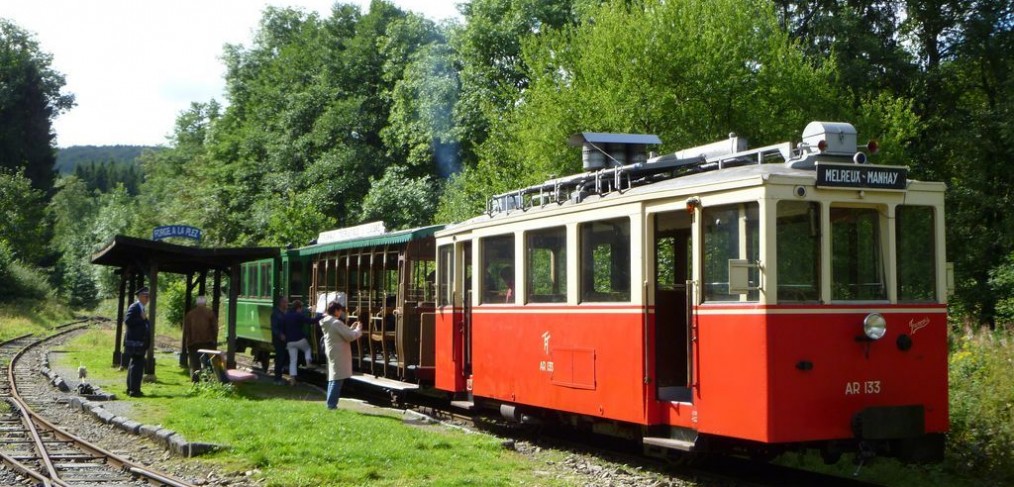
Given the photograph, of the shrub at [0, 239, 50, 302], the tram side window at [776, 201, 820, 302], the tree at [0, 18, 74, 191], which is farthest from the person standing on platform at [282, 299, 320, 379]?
the tree at [0, 18, 74, 191]

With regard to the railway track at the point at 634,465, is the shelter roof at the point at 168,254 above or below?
above

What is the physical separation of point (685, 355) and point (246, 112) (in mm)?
54790

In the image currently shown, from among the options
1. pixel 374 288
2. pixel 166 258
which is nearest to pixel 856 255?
pixel 374 288

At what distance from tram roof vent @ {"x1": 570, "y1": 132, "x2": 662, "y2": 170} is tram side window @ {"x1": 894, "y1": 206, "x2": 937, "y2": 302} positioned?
144 inches

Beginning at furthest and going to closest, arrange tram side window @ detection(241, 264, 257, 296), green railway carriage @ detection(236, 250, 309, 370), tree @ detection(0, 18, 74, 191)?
tree @ detection(0, 18, 74, 191) → tram side window @ detection(241, 264, 257, 296) → green railway carriage @ detection(236, 250, 309, 370)

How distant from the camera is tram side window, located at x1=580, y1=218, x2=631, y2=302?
10.6m

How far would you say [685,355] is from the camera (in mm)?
10703

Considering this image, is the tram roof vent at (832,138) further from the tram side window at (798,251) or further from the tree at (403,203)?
the tree at (403,203)

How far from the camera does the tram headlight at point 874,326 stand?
920cm

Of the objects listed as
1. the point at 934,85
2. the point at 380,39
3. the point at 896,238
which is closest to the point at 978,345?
the point at 896,238

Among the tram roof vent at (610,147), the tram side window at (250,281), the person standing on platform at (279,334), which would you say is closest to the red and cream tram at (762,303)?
the tram roof vent at (610,147)

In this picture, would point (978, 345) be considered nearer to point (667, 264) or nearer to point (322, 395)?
point (667, 264)

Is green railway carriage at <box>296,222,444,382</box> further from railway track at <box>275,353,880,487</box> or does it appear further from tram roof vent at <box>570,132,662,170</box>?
tram roof vent at <box>570,132,662,170</box>

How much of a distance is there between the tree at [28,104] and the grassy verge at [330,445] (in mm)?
63720
